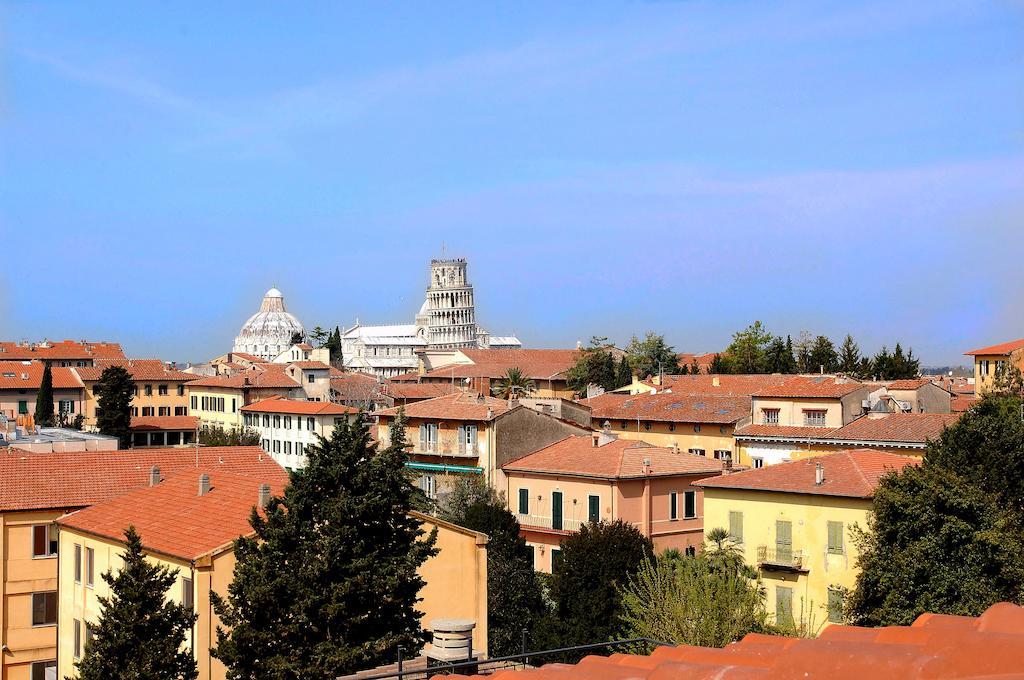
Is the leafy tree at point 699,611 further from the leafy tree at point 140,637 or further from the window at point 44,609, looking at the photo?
the window at point 44,609

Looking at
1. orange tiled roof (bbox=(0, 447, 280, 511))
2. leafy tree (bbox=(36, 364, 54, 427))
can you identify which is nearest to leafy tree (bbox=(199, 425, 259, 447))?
leafy tree (bbox=(36, 364, 54, 427))

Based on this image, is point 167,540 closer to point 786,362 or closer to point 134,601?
point 134,601

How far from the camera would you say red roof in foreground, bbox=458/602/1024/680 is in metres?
5.36

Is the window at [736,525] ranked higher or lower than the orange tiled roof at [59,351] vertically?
lower

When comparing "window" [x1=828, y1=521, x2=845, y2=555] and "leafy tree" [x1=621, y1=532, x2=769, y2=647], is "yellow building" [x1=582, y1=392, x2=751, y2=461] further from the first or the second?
"leafy tree" [x1=621, y1=532, x2=769, y2=647]

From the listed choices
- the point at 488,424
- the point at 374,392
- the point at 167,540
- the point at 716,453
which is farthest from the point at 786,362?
the point at 167,540

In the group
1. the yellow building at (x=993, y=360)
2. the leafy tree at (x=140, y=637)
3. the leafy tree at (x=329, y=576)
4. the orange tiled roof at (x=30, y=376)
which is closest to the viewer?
the leafy tree at (x=329, y=576)

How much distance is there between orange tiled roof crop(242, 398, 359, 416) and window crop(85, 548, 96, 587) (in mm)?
50529

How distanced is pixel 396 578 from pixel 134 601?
14.6 feet

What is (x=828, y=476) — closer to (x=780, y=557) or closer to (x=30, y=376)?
(x=780, y=557)

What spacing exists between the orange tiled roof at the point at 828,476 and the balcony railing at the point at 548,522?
887 centimetres

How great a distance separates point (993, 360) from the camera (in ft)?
255

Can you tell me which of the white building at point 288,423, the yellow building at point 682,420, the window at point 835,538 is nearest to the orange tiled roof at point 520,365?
the white building at point 288,423

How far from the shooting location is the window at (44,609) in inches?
1198
